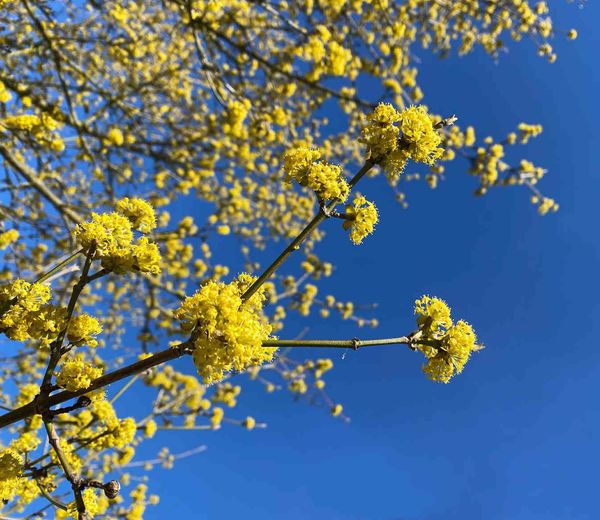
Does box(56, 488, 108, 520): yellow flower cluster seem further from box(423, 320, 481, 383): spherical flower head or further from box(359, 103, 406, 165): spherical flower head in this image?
box(359, 103, 406, 165): spherical flower head

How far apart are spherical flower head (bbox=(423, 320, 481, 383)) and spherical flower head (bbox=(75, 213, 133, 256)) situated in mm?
1371

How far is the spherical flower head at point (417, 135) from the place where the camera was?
2.04 metres

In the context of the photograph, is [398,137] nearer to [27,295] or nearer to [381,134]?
[381,134]

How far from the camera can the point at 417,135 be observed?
6.67 ft

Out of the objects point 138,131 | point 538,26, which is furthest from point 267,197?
point 538,26

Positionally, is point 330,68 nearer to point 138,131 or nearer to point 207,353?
point 138,131

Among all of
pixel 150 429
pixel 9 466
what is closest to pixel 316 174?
pixel 9 466

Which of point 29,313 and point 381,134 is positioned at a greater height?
point 381,134

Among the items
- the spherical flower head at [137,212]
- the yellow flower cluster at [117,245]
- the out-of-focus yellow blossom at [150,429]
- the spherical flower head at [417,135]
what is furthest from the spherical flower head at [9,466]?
the out-of-focus yellow blossom at [150,429]

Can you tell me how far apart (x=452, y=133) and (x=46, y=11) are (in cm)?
546

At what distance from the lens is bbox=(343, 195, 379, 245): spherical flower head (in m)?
2.08

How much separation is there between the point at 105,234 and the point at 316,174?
0.91 m

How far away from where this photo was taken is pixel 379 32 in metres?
7.05

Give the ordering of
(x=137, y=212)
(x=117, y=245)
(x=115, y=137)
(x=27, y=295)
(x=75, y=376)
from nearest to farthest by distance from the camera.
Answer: (x=75, y=376) → (x=27, y=295) → (x=117, y=245) → (x=137, y=212) → (x=115, y=137)
